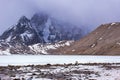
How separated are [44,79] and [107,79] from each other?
25.6 ft

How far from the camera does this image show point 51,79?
38.7 metres

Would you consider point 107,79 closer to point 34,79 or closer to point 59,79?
point 59,79

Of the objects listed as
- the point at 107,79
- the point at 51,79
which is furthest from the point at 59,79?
the point at 107,79

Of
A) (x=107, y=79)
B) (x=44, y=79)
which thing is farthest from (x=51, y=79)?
(x=107, y=79)

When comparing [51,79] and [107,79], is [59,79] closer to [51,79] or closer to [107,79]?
[51,79]

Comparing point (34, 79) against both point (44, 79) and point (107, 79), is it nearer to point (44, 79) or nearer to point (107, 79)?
point (44, 79)

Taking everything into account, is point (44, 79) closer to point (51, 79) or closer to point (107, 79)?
point (51, 79)

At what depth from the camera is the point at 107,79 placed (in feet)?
130

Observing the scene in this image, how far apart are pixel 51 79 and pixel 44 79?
906mm

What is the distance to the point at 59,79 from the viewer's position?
38.0 meters

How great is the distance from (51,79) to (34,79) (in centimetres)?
208

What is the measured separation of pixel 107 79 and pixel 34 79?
9043 mm

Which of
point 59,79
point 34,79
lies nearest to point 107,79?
point 59,79

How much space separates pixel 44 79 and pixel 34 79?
140cm
